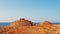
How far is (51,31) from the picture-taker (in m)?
23.9

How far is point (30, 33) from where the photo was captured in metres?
24.3

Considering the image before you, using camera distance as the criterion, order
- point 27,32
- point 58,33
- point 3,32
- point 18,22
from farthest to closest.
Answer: point 18,22 → point 3,32 → point 27,32 → point 58,33

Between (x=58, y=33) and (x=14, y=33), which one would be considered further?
(x=14, y=33)

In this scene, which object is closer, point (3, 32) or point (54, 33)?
point (54, 33)

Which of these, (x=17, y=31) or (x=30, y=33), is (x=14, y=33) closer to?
(x=17, y=31)

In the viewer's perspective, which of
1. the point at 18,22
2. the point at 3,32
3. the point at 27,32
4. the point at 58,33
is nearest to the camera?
the point at 58,33

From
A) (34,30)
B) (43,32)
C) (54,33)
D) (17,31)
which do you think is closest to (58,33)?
(54,33)

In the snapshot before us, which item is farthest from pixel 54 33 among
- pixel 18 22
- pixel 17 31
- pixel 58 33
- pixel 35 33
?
pixel 18 22

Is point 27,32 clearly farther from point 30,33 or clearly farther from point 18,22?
point 18,22

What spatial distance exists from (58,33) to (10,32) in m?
7.65

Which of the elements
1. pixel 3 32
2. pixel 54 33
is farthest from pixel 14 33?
pixel 54 33

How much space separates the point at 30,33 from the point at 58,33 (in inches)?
168

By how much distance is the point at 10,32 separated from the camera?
83.3 feet

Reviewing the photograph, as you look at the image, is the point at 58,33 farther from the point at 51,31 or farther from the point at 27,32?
the point at 27,32
